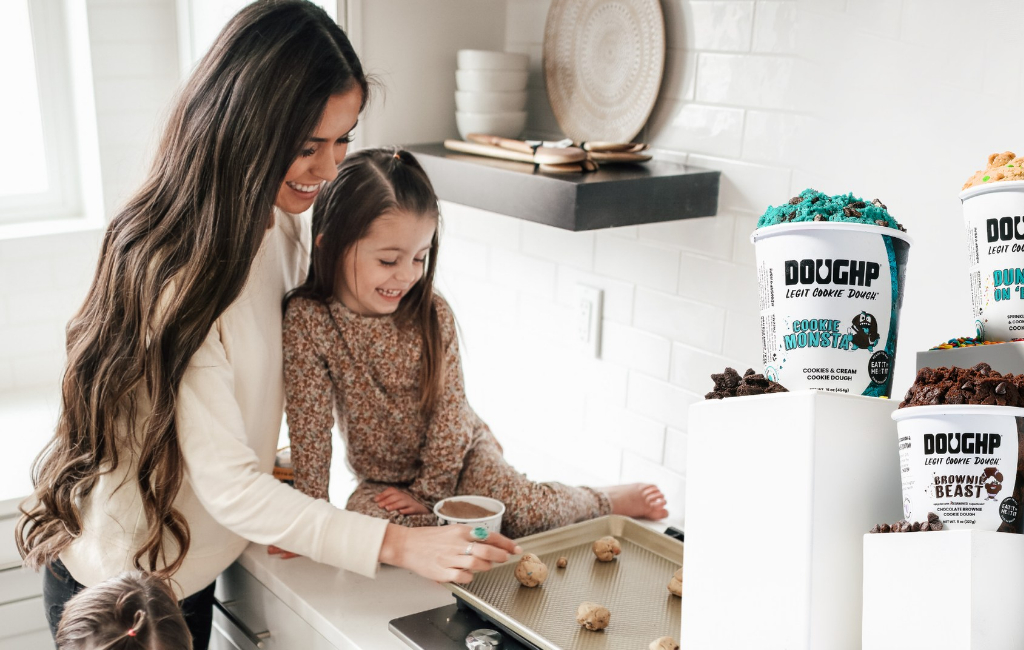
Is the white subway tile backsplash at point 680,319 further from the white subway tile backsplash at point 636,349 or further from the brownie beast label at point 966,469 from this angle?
the brownie beast label at point 966,469

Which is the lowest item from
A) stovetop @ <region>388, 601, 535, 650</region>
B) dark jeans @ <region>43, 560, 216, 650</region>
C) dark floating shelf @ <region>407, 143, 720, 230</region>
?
dark jeans @ <region>43, 560, 216, 650</region>

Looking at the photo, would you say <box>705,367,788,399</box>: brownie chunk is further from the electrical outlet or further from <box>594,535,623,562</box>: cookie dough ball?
the electrical outlet

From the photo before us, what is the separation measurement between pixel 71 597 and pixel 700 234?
1.09 m

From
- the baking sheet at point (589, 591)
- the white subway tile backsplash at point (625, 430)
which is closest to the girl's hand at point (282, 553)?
the baking sheet at point (589, 591)

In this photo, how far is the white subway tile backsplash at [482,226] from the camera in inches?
72.7

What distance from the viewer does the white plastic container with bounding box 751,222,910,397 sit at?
67 centimetres

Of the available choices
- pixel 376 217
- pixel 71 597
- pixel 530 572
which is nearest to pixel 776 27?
pixel 376 217

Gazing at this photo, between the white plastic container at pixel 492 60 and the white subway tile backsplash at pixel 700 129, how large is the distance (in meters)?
0.32

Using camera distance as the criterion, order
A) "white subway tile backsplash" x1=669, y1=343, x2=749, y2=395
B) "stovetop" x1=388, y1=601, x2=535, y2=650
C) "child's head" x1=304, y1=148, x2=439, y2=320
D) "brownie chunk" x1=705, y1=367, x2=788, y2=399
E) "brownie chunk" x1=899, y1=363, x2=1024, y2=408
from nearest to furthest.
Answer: "brownie chunk" x1=899, y1=363, x2=1024, y2=408 → "brownie chunk" x1=705, y1=367, x2=788, y2=399 → "stovetop" x1=388, y1=601, x2=535, y2=650 → "child's head" x1=304, y1=148, x2=439, y2=320 → "white subway tile backsplash" x1=669, y1=343, x2=749, y2=395

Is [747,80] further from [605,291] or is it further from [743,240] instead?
[605,291]

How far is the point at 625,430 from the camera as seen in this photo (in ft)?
5.51

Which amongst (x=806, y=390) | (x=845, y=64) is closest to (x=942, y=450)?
(x=806, y=390)

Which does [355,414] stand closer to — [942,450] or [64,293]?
[64,293]

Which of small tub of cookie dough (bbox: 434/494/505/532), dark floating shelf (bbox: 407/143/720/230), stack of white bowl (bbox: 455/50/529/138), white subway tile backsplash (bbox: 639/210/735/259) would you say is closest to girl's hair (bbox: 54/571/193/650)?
small tub of cookie dough (bbox: 434/494/505/532)
